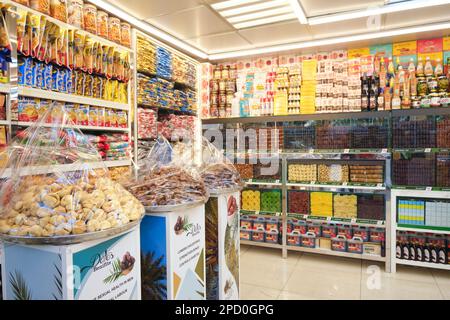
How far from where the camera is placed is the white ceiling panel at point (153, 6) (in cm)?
319

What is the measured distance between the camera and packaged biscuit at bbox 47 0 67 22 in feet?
8.98

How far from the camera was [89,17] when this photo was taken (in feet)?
10.0

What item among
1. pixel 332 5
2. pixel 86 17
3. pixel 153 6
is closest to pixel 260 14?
pixel 332 5

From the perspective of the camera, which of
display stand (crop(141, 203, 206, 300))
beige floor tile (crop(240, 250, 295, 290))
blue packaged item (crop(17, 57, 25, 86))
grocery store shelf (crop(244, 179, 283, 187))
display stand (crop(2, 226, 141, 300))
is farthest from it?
grocery store shelf (crop(244, 179, 283, 187))

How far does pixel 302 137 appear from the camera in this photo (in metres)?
4.16

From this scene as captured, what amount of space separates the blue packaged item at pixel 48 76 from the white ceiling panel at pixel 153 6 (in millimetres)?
1004

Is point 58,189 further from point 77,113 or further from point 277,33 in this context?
point 277,33

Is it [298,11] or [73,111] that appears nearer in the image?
[73,111]

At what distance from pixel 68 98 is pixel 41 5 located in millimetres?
764

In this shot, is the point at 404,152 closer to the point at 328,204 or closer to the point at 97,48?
the point at 328,204

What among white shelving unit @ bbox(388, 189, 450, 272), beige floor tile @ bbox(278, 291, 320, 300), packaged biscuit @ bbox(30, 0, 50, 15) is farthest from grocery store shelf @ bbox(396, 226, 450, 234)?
packaged biscuit @ bbox(30, 0, 50, 15)

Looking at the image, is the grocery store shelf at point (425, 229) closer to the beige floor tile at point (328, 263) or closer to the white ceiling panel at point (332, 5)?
the beige floor tile at point (328, 263)

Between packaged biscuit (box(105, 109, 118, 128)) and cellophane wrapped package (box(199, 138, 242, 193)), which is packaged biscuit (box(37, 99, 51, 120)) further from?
cellophane wrapped package (box(199, 138, 242, 193))

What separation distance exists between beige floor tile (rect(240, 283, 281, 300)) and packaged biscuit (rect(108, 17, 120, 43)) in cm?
291
